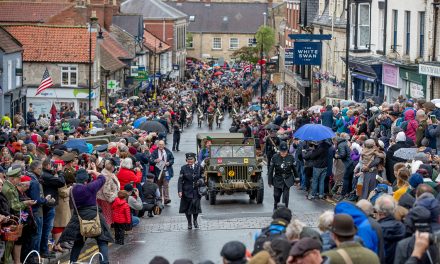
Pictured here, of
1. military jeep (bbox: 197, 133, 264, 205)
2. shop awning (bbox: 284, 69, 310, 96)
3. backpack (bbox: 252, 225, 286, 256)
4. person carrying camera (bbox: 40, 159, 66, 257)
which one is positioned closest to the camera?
backpack (bbox: 252, 225, 286, 256)

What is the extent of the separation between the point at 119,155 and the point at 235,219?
3361mm

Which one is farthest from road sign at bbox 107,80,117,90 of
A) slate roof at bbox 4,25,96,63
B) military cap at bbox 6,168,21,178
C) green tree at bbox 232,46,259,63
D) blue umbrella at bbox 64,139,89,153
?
green tree at bbox 232,46,259,63

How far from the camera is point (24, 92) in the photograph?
204 ft

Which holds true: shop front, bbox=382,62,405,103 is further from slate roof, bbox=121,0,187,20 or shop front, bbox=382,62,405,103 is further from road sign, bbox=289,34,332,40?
slate roof, bbox=121,0,187,20

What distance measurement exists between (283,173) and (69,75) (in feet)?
145

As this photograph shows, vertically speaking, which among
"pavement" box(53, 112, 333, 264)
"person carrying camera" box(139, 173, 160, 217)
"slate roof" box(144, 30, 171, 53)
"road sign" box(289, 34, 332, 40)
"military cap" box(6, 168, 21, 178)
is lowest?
"pavement" box(53, 112, 333, 264)

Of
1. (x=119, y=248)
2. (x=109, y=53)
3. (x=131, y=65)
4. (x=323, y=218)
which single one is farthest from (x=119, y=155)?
(x=131, y=65)

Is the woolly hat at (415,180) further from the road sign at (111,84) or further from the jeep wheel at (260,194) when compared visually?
the road sign at (111,84)

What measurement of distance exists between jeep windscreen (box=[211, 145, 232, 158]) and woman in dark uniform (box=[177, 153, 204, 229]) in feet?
21.4

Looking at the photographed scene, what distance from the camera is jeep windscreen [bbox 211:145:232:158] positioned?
3344 cm

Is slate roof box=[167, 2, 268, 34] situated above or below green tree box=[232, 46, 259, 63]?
above

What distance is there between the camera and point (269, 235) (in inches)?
582

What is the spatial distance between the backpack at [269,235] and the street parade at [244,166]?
0.09ft

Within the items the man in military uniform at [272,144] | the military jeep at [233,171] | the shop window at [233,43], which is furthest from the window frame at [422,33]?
the shop window at [233,43]
